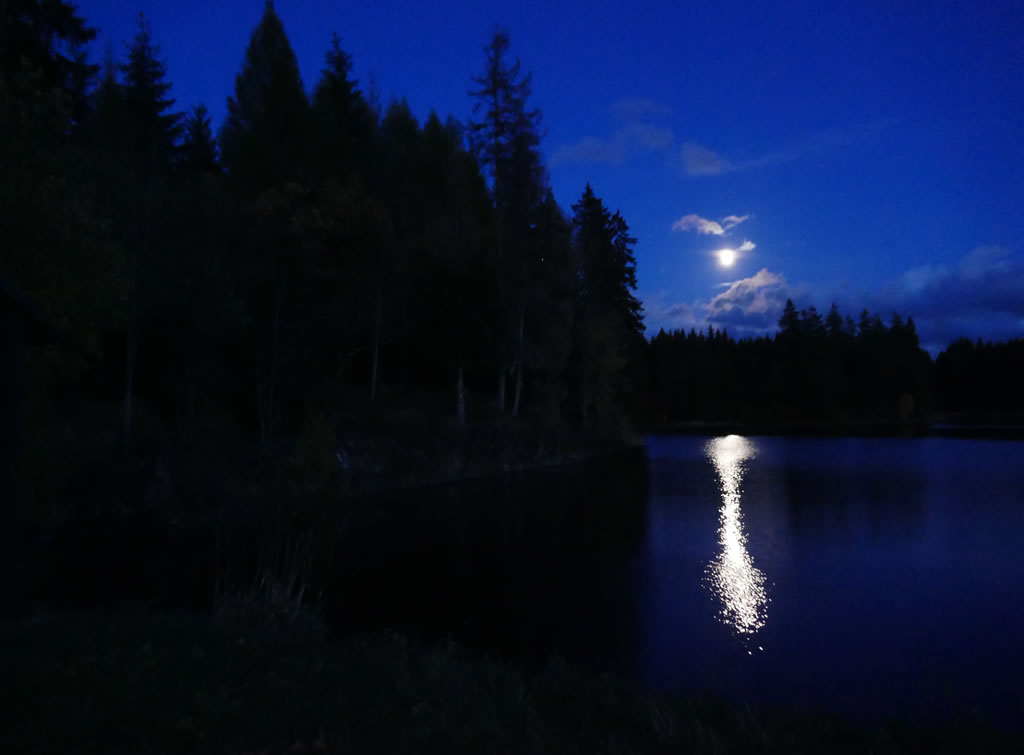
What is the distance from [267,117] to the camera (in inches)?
1147

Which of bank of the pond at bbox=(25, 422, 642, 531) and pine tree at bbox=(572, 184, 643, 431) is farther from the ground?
pine tree at bbox=(572, 184, 643, 431)

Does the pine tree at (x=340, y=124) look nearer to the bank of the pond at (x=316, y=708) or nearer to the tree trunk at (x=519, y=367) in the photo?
the tree trunk at (x=519, y=367)

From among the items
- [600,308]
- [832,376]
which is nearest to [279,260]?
[600,308]

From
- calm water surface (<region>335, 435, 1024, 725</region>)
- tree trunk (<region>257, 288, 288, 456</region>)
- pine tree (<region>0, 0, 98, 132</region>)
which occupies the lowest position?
calm water surface (<region>335, 435, 1024, 725</region>)

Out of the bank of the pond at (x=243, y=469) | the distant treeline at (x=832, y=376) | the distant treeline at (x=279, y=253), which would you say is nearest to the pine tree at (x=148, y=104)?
the distant treeline at (x=279, y=253)

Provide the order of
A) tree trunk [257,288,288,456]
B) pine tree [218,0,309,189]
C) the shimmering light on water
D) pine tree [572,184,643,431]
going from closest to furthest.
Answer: the shimmering light on water → tree trunk [257,288,288,456] → pine tree [218,0,309,189] → pine tree [572,184,643,431]

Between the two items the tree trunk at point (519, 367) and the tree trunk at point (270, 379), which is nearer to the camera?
the tree trunk at point (270, 379)

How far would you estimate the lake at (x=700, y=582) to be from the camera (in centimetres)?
966

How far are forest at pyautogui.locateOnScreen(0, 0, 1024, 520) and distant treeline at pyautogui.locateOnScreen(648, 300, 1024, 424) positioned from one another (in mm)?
51387

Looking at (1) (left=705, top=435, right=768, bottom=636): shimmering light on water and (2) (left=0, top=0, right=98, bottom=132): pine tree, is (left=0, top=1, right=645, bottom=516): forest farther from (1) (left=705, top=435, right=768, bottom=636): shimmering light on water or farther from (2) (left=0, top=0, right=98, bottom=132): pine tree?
(1) (left=705, top=435, right=768, bottom=636): shimmering light on water

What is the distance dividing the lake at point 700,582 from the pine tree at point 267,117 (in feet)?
47.5

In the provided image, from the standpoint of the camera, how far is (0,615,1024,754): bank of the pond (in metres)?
4.51

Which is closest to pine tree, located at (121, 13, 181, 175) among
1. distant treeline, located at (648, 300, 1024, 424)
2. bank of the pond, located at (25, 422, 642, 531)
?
bank of the pond, located at (25, 422, 642, 531)

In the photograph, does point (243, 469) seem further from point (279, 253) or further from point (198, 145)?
point (198, 145)
